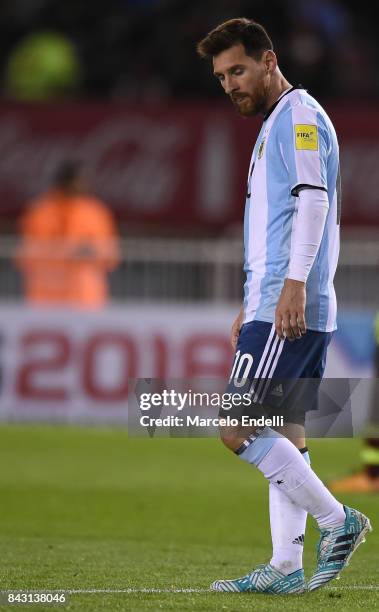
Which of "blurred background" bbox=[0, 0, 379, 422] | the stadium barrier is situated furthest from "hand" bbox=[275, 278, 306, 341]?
the stadium barrier

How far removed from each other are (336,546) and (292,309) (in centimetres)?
97

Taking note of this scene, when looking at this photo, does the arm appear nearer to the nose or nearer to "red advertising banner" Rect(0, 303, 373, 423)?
the nose

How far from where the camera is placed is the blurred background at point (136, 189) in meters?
15.7

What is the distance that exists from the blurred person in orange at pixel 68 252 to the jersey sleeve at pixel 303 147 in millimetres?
10121

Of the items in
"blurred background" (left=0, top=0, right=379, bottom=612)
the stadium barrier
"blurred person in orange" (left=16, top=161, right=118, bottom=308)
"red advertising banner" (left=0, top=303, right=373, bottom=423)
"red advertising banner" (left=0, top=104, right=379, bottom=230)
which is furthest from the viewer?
"red advertising banner" (left=0, top=104, right=379, bottom=230)

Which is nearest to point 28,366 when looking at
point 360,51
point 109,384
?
point 109,384

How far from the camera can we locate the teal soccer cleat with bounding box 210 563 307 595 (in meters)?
6.12

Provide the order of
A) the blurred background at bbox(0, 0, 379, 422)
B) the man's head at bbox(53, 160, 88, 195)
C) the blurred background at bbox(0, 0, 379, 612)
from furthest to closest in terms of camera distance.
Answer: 1. the man's head at bbox(53, 160, 88, 195)
2. the blurred background at bbox(0, 0, 379, 422)
3. the blurred background at bbox(0, 0, 379, 612)

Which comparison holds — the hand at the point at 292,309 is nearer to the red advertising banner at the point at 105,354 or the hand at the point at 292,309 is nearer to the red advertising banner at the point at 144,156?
the red advertising banner at the point at 105,354

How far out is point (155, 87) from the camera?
63.7ft

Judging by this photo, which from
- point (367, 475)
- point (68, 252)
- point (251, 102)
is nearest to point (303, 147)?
point (251, 102)

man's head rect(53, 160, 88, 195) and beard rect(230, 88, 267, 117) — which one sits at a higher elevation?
beard rect(230, 88, 267, 117)

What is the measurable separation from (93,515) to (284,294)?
3938mm

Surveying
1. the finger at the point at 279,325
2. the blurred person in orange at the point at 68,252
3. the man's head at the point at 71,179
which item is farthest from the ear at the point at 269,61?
the blurred person in orange at the point at 68,252
